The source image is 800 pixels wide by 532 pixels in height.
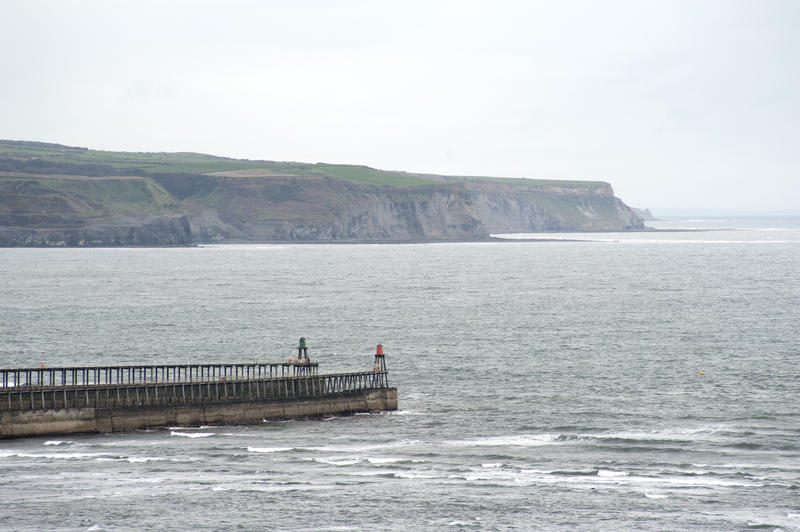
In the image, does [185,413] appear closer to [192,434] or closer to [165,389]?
[165,389]

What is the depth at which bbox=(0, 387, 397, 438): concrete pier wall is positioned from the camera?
4709 centimetres

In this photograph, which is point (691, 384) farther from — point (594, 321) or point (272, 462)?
point (594, 321)

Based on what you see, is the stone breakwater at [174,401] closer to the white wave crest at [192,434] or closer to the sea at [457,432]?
the sea at [457,432]

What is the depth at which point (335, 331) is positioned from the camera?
91375 millimetres

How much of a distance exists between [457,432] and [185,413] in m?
13.0

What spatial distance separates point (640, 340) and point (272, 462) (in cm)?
4791

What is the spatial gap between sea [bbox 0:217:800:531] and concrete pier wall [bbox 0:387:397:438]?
0.75 meters

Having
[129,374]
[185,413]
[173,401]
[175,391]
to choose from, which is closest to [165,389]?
[175,391]

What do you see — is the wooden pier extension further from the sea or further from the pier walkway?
the sea

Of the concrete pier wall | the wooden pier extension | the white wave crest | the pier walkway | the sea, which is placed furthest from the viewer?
the white wave crest

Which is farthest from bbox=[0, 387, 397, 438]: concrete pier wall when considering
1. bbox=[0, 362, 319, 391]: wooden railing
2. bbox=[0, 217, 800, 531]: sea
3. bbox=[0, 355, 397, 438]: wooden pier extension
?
bbox=[0, 362, 319, 391]: wooden railing

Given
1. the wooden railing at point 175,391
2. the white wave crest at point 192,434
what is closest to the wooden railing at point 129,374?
the wooden railing at point 175,391

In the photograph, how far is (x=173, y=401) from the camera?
5081 centimetres

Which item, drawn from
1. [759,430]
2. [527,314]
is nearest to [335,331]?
[527,314]
